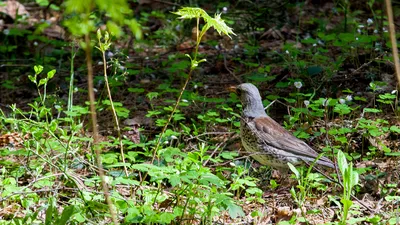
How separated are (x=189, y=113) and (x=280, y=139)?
1.65 meters

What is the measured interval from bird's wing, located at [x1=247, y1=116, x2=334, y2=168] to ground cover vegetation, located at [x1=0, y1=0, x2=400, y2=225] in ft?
0.69

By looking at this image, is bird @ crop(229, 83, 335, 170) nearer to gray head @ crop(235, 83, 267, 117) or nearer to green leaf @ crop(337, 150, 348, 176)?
gray head @ crop(235, 83, 267, 117)

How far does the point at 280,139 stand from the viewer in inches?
213

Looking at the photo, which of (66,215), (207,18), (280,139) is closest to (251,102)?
(280,139)

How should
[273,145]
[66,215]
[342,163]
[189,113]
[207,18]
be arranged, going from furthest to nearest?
[189,113] → [273,145] → [342,163] → [66,215] → [207,18]

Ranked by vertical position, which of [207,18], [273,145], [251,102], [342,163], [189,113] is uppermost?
[207,18]

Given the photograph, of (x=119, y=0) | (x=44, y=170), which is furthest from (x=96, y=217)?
(x=119, y=0)

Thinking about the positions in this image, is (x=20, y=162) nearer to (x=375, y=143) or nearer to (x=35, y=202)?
(x=35, y=202)

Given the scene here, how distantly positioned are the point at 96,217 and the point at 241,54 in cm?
475

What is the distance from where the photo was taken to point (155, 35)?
9500 millimetres

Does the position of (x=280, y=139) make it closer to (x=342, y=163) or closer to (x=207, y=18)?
(x=342, y=163)

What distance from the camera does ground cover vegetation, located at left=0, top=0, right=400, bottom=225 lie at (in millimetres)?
4105

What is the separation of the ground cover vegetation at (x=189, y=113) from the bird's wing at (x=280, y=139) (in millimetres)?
209

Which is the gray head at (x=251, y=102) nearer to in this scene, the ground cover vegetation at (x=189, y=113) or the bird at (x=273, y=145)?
the bird at (x=273, y=145)
